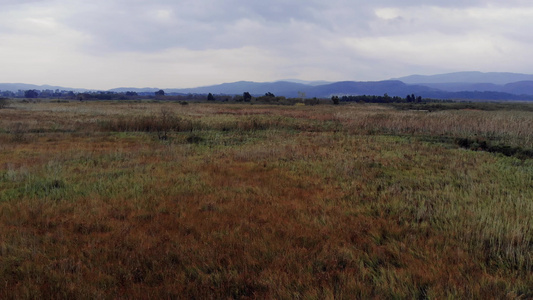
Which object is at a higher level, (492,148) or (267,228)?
(492,148)

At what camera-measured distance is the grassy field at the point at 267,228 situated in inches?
157

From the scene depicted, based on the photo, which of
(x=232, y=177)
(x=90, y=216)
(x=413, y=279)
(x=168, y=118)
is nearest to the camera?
(x=413, y=279)

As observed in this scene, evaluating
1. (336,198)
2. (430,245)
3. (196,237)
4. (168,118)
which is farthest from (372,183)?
(168,118)

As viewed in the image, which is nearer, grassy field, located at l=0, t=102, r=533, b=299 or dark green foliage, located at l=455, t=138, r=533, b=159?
grassy field, located at l=0, t=102, r=533, b=299

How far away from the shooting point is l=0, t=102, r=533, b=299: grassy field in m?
4.00

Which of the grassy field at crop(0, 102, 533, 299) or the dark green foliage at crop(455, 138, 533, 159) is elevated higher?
the dark green foliage at crop(455, 138, 533, 159)

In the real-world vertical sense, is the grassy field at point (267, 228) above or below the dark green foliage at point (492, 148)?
below

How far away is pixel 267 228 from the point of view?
5.80 meters

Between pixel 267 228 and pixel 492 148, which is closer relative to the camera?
pixel 267 228

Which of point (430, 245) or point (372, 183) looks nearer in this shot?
point (430, 245)

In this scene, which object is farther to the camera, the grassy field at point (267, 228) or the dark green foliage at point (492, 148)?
the dark green foliage at point (492, 148)

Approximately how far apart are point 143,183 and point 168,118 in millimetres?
19223

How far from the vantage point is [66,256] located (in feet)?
15.7

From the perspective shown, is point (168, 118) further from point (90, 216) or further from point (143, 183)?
point (90, 216)
